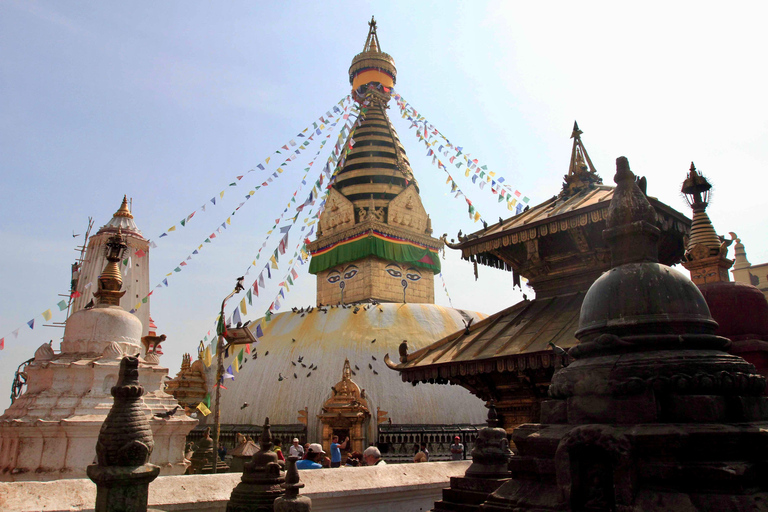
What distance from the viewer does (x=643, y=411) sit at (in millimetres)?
2627

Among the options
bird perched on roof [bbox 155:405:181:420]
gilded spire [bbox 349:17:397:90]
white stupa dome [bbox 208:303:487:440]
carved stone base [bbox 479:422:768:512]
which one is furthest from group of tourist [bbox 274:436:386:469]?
gilded spire [bbox 349:17:397:90]

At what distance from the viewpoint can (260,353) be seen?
18.8 meters

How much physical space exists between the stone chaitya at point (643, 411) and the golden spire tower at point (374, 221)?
64.0 ft

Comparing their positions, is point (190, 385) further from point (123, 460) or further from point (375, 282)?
point (123, 460)

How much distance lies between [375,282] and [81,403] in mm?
15927

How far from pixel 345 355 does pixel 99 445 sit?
14457mm

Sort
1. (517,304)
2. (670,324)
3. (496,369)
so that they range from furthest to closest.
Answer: (517,304) < (496,369) < (670,324)

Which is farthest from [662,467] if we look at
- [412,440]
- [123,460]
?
[412,440]

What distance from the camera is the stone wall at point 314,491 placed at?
12.0 feet

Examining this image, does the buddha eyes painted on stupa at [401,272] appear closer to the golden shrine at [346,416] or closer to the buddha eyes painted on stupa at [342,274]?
the buddha eyes painted on stupa at [342,274]

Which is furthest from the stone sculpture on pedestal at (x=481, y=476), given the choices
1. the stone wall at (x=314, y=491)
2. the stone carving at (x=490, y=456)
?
the stone wall at (x=314, y=491)

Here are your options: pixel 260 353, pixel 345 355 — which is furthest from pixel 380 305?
pixel 260 353

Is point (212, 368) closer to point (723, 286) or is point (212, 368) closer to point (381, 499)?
point (381, 499)

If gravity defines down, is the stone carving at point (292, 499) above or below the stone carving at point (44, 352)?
below
